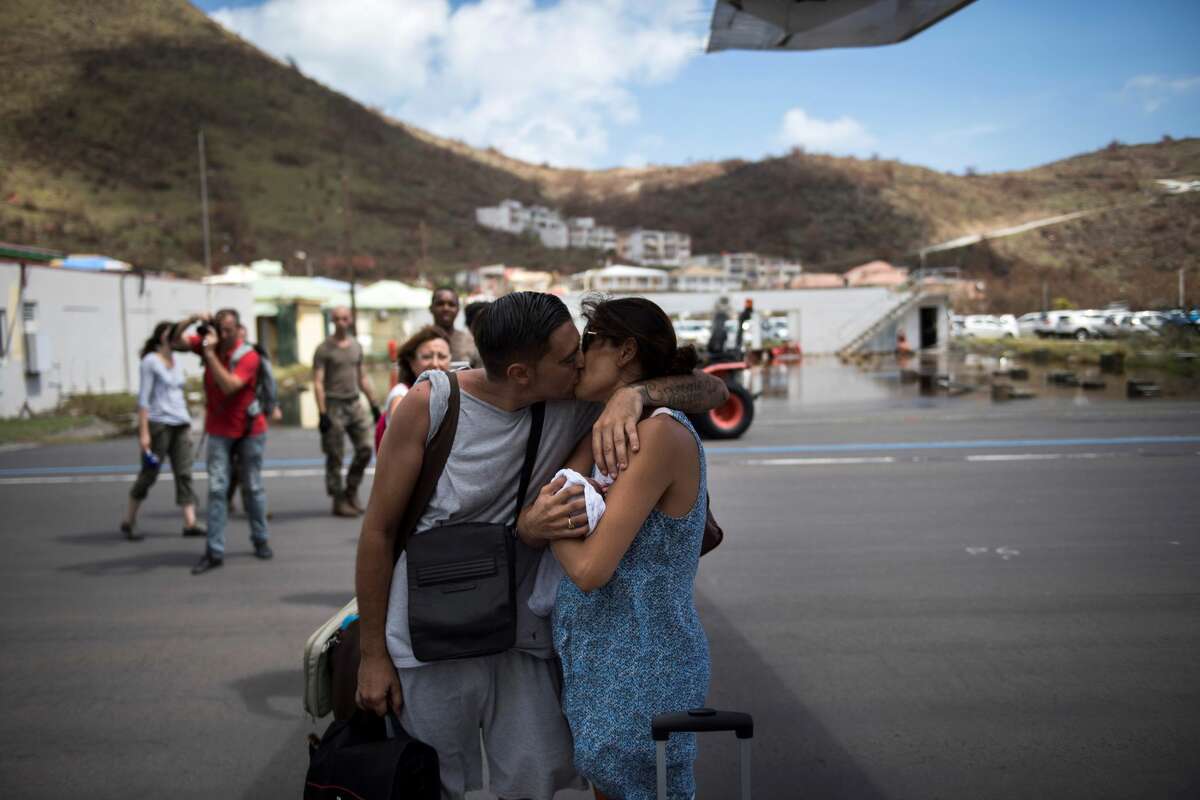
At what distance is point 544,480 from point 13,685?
4.06 meters

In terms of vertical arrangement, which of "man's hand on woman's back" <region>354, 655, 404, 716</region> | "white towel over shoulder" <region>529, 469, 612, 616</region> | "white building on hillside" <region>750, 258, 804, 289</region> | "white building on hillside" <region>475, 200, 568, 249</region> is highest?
"white building on hillside" <region>475, 200, 568, 249</region>

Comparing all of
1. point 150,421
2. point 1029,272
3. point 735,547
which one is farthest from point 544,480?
point 1029,272

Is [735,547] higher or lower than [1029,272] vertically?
lower

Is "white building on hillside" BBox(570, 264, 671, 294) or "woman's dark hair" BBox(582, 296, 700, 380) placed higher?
"white building on hillside" BBox(570, 264, 671, 294)

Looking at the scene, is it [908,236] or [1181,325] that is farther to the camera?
[908,236]

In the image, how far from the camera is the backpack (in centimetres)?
718

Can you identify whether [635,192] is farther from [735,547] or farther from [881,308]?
[735,547]

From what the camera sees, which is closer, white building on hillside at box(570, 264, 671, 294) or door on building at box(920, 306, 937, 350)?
white building on hillside at box(570, 264, 671, 294)

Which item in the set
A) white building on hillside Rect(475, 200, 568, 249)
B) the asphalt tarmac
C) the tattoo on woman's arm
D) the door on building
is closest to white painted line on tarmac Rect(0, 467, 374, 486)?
the asphalt tarmac

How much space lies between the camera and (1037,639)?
5.19m

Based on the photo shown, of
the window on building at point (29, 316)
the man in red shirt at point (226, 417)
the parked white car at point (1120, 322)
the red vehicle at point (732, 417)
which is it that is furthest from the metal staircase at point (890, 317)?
the man in red shirt at point (226, 417)

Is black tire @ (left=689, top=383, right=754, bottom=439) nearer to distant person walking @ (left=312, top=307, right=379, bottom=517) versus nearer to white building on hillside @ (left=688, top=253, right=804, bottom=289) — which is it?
distant person walking @ (left=312, top=307, right=379, bottom=517)

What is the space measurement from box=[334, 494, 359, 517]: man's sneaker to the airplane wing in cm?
637

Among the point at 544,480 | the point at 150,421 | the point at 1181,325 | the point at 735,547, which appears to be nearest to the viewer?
the point at 544,480
